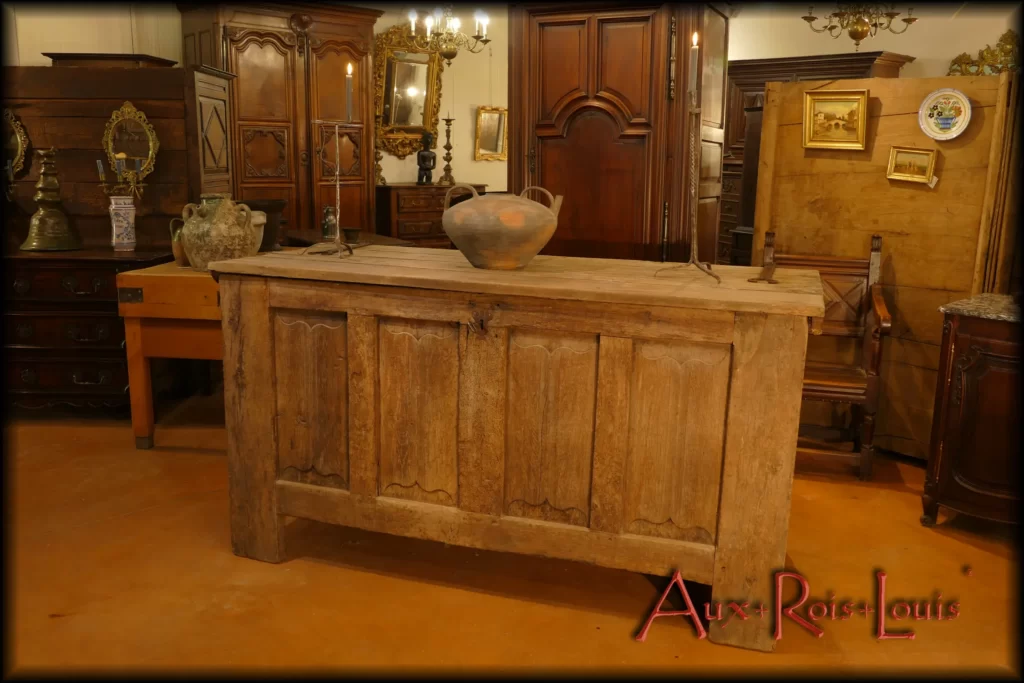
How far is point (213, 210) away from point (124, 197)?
38.7 inches

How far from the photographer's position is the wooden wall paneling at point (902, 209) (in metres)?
3.96

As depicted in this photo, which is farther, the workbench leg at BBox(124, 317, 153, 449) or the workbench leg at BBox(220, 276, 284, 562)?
the workbench leg at BBox(124, 317, 153, 449)

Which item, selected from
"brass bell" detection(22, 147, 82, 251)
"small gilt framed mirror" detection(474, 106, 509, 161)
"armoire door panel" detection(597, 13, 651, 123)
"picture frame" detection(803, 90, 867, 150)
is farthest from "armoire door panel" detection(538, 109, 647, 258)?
"small gilt framed mirror" detection(474, 106, 509, 161)

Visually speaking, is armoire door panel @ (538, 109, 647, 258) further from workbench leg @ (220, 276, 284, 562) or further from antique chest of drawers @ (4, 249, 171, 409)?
workbench leg @ (220, 276, 284, 562)

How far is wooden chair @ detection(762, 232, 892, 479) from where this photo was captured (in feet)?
12.8

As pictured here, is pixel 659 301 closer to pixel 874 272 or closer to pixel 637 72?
pixel 874 272

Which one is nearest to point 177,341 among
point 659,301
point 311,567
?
point 311,567

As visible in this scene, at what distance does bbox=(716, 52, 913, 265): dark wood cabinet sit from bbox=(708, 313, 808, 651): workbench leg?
5.69 meters

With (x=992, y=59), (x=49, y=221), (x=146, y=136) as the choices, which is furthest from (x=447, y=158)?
(x=992, y=59)

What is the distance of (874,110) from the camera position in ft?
13.7

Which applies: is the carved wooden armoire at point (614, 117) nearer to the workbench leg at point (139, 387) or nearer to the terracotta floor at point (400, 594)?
the terracotta floor at point (400, 594)

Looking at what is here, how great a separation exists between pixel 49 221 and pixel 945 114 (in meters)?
4.45

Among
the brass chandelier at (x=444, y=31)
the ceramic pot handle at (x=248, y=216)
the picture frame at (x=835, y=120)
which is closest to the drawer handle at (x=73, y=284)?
the ceramic pot handle at (x=248, y=216)

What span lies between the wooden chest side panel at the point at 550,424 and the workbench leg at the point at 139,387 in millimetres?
2229
